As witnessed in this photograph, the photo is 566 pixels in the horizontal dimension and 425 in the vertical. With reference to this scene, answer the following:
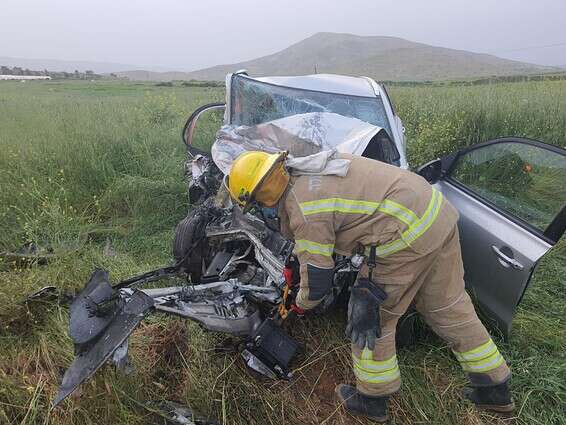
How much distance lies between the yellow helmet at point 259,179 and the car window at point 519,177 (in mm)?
1557

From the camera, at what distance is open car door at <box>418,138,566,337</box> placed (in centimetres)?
230

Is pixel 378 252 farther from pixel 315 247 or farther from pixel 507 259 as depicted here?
pixel 507 259

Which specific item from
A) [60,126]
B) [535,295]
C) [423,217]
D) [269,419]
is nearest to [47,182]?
[60,126]

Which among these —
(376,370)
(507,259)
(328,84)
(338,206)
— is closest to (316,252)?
(338,206)

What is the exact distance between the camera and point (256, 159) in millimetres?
2127

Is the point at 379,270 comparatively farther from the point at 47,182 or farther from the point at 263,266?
the point at 47,182

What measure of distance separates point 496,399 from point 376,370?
693 mm

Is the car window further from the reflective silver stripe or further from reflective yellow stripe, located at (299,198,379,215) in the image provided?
reflective yellow stripe, located at (299,198,379,215)

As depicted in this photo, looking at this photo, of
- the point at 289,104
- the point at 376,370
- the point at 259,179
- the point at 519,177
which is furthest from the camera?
the point at 289,104

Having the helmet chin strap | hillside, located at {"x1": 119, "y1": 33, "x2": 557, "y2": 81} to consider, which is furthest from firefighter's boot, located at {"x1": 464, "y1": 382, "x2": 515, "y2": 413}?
hillside, located at {"x1": 119, "y1": 33, "x2": 557, "y2": 81}

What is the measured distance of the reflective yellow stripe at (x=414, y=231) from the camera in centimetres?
204

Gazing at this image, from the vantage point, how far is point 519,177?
9.18ft

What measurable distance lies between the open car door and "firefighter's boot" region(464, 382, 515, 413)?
419 millimetres

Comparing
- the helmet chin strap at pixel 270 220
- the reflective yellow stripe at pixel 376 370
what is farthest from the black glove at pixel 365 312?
the helmet chin strap at pixel 270 220
